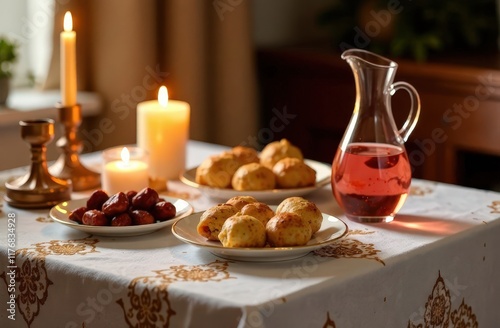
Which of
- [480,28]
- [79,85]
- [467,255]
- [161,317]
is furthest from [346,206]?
[480,28]

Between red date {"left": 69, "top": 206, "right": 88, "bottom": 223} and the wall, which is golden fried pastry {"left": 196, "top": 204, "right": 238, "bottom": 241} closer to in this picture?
red date {"left": 69, "top": 206, "right": 88, "bottom": 223}

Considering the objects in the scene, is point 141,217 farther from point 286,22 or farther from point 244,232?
point 286,22

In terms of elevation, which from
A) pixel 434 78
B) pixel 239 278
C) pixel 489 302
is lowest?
pixel 489 302

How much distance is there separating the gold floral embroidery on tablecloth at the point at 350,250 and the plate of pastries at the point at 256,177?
8.6 inches

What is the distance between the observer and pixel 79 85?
2.53 m

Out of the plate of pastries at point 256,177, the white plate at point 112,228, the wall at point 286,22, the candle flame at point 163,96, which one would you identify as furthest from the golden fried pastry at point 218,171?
the wall at point 286,22

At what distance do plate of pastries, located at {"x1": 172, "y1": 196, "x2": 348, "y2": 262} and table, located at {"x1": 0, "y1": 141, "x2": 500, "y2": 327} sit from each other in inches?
0.7

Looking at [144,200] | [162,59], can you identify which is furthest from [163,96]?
[162,59]

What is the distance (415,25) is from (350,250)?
1.61m

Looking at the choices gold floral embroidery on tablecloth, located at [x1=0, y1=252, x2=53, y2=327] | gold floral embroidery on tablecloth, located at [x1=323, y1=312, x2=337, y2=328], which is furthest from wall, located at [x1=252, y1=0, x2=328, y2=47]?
gold floral embroidery on tablecloth, located at [x1=323, y1=312, x2=337, y2=328]

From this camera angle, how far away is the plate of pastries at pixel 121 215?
1.25 m

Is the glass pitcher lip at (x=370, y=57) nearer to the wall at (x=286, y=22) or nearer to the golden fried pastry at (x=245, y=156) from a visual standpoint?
the golden fried pastry at (x=245, y=156)

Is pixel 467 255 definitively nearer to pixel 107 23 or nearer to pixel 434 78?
pixel 434 78

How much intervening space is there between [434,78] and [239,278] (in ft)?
4.86
